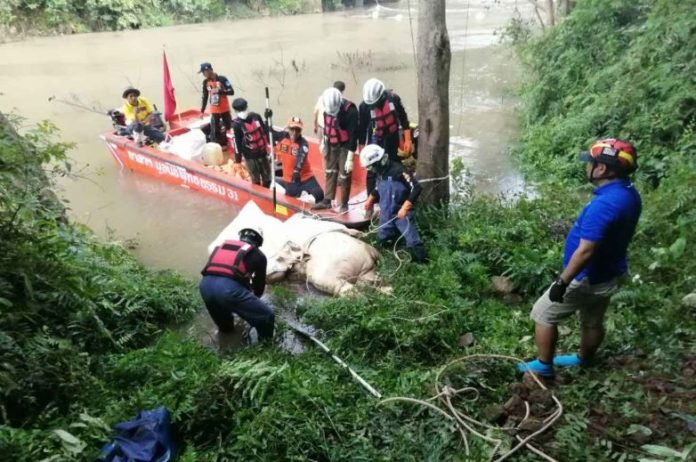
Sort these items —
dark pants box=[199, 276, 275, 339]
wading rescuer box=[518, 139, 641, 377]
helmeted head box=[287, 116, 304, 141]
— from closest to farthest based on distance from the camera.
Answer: wading rescuer box=[518, 139, 641, 377], dark pants box=[199, 276, 275, 339], helmeted head box=[287, 116, 304, 141]

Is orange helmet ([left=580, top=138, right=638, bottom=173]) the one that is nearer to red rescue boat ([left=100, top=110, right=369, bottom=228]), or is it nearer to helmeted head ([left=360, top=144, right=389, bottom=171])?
helmeted head ([left=360, top=144, right=389, bottom=171])

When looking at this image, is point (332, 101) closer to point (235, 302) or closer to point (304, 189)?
point (304, 189)

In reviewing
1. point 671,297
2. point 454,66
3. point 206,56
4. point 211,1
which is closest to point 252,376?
point 671,297

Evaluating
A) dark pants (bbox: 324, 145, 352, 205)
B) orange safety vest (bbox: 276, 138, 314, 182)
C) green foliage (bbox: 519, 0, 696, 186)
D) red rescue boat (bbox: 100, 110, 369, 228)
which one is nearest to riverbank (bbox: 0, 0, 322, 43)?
red rescue boat (bbox: 100, 110, 369, 228)

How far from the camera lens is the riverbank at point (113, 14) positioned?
24422 mm

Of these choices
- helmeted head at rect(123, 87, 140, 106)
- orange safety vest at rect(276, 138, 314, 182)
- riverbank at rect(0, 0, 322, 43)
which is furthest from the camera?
riverbank at rect(0, 0, 322, 43)

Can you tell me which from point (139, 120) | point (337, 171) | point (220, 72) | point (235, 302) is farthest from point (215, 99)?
point (220, 72)

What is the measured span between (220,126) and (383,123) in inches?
168

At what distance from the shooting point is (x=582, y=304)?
3.76 meters

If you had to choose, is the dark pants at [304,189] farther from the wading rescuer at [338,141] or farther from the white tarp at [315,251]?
the white tarp at [315,251]

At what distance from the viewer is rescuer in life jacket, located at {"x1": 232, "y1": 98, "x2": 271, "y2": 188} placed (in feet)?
26.8

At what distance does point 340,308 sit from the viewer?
541cm

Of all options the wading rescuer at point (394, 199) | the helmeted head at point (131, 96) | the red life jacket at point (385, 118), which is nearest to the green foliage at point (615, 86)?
the red life jacket at point (385, 118)

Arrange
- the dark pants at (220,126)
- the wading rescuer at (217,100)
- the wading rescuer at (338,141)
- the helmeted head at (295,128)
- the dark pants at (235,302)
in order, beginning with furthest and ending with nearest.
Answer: the dark pants at (220,126), the wading rescuer at (217,100), the helmeted head at (295,128), the wading rescuer at (338,141), the dark pants at (235,302)
